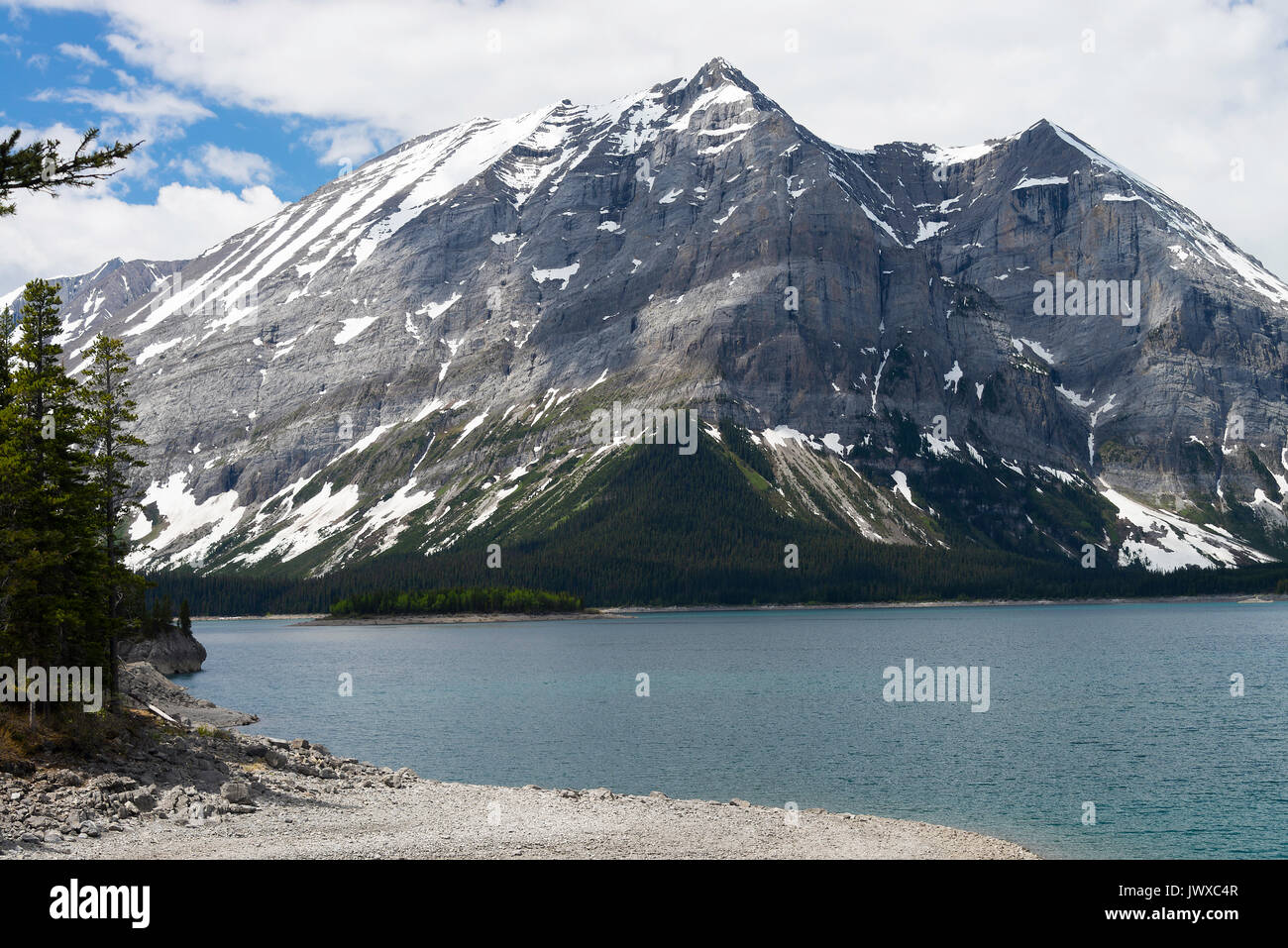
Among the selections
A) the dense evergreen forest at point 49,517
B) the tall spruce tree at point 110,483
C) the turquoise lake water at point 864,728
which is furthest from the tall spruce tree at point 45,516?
the turquoise lake water at point 864,728

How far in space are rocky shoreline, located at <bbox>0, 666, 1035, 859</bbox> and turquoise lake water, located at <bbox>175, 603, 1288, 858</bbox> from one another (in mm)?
5740

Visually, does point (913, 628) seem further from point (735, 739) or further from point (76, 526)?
point (76, 526)

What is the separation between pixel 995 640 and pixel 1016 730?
3306 inches

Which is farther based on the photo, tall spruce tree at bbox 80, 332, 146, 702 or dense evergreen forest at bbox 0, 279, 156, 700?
tall spruce tree at bbox 80, 332, 146, 702

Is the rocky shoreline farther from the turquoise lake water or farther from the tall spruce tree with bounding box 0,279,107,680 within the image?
the turquoise lake water

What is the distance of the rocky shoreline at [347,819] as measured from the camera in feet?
104

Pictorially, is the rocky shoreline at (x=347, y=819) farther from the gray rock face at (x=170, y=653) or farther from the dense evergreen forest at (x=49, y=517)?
the gray rock face at (x=170, y=653)

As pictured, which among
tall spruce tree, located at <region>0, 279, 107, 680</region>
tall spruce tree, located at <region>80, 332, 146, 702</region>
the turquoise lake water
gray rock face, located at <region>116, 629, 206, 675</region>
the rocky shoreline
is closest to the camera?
the rocky shoreline

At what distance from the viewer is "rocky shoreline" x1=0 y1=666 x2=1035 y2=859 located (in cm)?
3156

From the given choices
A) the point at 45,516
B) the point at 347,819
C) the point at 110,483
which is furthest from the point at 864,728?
the point at 45,516

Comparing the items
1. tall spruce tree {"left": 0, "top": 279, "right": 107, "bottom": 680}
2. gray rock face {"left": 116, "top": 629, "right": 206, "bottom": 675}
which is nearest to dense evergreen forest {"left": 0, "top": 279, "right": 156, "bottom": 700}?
tall spruce tree {"left": 0, "top": 279, "right": 107, "bottom": 680}

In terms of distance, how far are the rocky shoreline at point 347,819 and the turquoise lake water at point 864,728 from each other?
18.8ft

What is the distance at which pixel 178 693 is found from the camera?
78.2 meters
